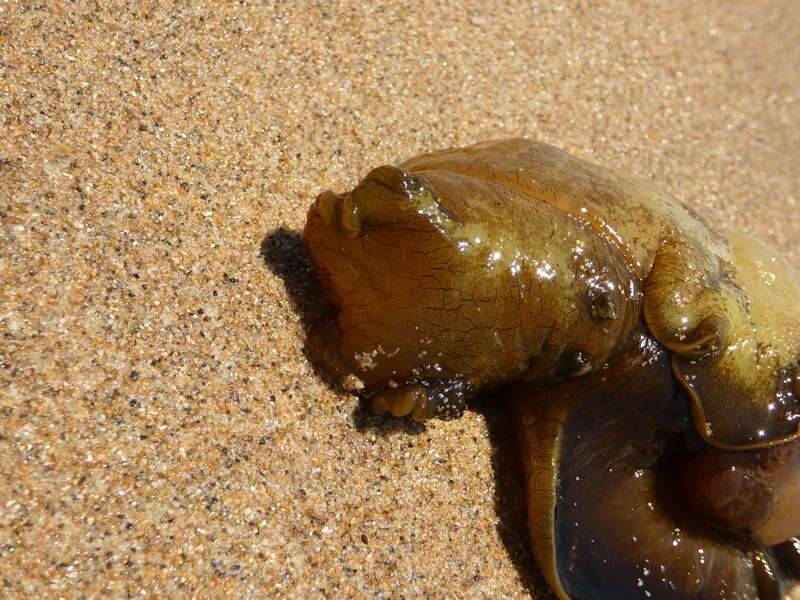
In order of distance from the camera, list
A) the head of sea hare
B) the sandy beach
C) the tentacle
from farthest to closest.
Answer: the tentacle
the head of sea hare
the sandy beach

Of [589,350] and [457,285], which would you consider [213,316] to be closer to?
[457,285]

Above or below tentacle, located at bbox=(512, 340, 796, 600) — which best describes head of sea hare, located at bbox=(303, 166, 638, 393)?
above

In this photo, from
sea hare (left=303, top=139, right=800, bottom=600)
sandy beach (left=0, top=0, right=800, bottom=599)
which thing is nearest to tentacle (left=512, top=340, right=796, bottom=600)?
sea hare (left=303, top=139, right=800, bottom=600)

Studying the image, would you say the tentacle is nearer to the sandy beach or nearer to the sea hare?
the sea hare

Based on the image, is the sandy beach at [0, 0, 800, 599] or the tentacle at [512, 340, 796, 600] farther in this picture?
→ the tentacle at [512, 340, 796, 600]

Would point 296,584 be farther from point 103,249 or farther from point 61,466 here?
point 103,249

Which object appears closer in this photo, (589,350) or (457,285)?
(457,285)

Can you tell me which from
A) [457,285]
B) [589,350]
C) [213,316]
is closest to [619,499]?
[589,350]
